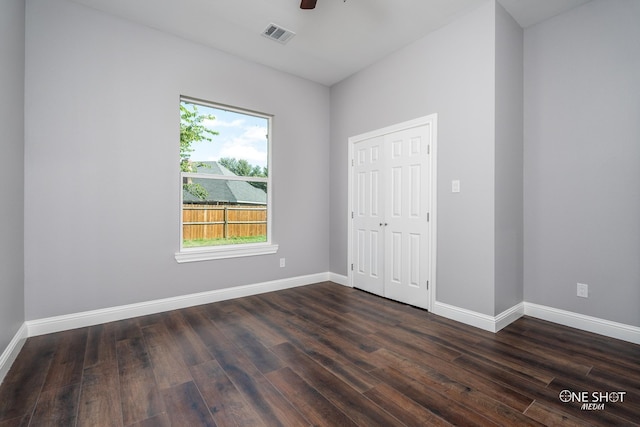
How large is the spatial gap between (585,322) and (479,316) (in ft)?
3.06

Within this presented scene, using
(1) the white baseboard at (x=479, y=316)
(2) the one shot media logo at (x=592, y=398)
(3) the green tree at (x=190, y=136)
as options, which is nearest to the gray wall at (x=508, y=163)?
(1) the white baseboard at (x=479, y=316)

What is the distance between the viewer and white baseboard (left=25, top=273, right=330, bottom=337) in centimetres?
267

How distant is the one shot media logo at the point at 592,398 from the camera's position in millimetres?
1714

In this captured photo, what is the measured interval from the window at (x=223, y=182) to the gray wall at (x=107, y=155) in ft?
0.48

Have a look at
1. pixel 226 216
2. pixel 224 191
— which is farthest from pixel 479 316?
pixel 224 191

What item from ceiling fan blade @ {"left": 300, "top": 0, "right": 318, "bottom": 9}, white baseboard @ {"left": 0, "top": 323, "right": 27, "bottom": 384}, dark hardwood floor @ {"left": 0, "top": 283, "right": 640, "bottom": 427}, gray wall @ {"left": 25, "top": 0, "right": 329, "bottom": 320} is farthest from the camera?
gray wall @ {"left": 25, "top": 0, "right": 329, "bottom": 320}

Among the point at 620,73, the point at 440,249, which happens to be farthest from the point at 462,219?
the point at 620,73

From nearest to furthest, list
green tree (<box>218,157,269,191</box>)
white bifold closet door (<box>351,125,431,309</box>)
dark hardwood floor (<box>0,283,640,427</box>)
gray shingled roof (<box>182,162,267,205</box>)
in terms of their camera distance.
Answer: dark hardwood floor (<box>0,283,640,427</box>)
white bifold closet door (<box>351,125,431,309</box>)
gray shingled roof (<box>182,162,267,205</box>)
green tree (<box>218,157,269,191</box>)

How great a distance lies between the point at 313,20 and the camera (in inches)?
120

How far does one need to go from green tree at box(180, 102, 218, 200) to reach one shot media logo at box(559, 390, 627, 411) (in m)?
3.64

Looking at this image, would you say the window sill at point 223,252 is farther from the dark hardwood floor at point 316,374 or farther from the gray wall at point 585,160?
the gray wall at point 585,160

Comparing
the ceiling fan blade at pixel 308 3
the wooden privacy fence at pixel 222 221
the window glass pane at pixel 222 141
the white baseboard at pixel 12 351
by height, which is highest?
the ceiling fan blade at pixel 308 3

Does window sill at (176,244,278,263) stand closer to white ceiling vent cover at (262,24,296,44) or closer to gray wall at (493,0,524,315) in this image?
white ceiling vent cover at (262,24,296,44)

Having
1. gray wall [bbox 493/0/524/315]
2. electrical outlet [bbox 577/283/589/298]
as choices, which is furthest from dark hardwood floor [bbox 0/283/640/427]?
gray wall [bbox 493/0/524/315]
